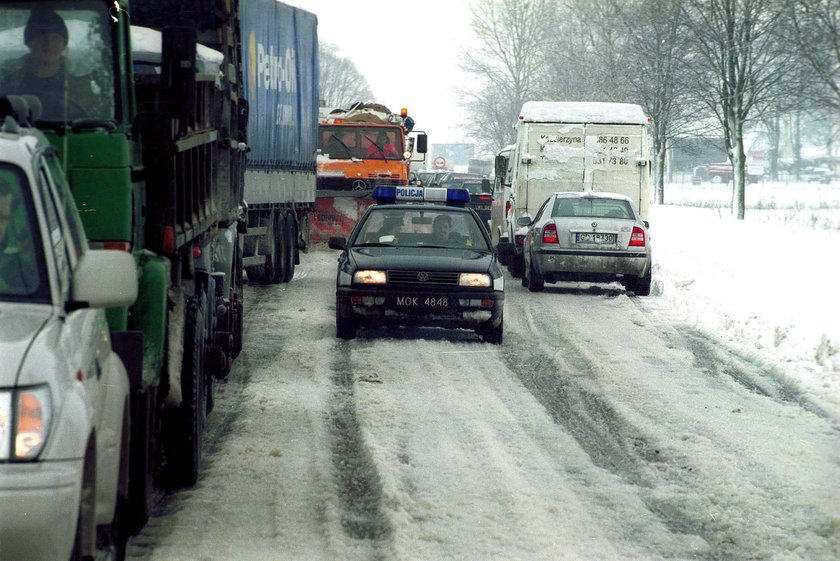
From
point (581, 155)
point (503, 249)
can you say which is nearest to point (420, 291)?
point (503, 249)

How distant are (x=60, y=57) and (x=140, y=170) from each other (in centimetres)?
63

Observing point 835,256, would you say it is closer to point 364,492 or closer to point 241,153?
point 241,153

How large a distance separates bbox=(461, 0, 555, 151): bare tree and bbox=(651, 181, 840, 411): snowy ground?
174 feet

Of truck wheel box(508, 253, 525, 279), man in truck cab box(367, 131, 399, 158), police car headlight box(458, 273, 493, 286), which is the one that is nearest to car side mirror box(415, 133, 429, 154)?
man in truck cab box(367, 131, 399, 158)

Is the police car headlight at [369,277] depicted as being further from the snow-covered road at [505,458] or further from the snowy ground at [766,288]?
the snowy ground at [766,288]

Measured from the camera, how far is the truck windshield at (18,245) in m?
4.36

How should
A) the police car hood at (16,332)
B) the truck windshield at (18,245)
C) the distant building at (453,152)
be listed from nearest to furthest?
the police car hood at (16,332)
the truck windshield at (18,245)
the distant building at (453,152)

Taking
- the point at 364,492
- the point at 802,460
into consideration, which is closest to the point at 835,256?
the point at 802,460

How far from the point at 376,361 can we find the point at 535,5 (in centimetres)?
7798

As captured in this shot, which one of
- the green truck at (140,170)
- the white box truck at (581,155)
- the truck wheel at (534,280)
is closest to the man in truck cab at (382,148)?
the white box truck at (581,155)

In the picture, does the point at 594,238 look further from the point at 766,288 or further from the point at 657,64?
the point at 657,64

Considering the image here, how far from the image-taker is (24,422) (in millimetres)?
3834

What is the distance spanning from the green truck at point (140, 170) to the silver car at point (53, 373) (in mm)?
463

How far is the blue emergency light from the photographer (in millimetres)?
14867
